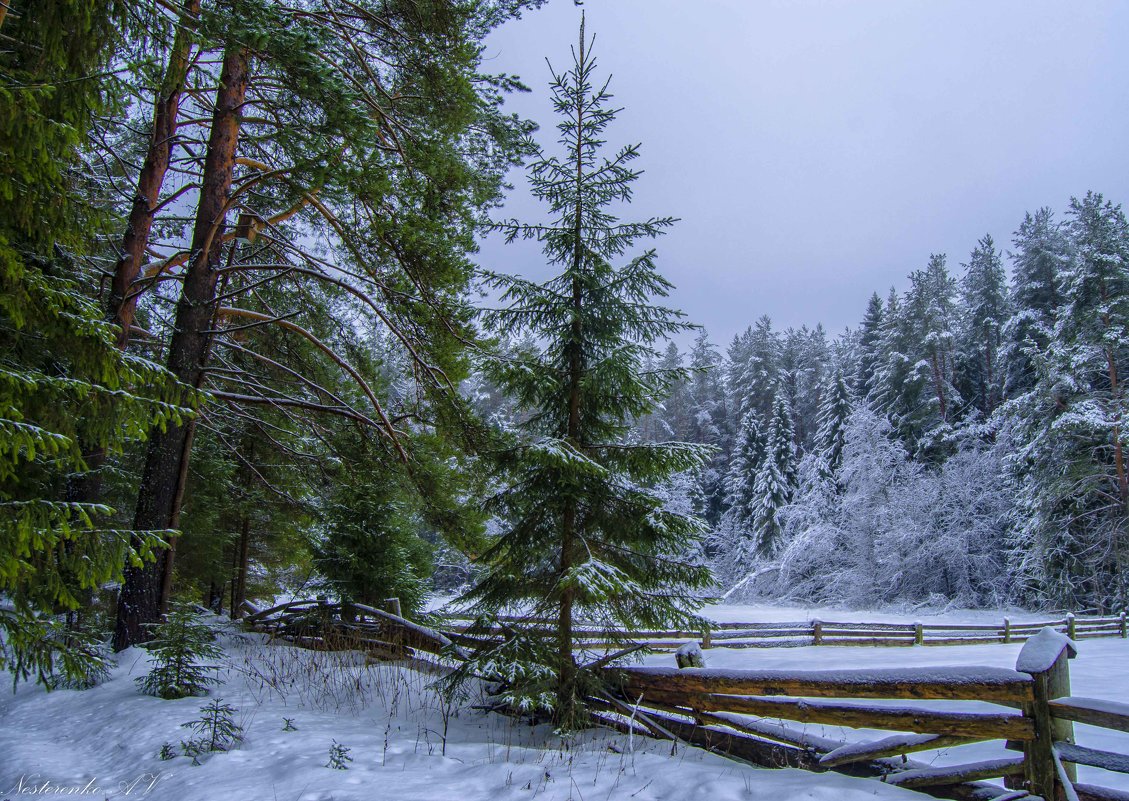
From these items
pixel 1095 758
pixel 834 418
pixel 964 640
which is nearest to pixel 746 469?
pixel 834 418

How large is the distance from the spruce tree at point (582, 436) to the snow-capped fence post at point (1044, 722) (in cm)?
301

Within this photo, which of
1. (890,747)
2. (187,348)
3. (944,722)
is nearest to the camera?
(944,722)

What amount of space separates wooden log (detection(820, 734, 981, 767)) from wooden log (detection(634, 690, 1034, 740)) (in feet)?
0.19

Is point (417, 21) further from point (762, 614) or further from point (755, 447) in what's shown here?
point (755, 447)

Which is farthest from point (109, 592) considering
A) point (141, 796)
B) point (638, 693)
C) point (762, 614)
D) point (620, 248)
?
point (762, 614)

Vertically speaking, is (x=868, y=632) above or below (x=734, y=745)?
below

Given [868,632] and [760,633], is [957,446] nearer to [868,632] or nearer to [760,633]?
[868,632]

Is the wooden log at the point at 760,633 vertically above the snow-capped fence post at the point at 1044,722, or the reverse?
the snow-capped fence post at the point at 1044,722

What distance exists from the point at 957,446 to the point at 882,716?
31.6 metres

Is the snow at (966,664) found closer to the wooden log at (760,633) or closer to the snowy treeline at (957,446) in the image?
the wooden log at (760,633)

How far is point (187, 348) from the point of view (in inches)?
336

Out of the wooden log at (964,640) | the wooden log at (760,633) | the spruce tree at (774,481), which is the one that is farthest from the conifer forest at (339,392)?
the spruce tree at (774,481)

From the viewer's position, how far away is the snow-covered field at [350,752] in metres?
4.32

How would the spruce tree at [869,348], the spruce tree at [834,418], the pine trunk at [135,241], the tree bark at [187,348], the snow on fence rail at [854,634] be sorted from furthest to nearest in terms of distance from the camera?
1. the spruce tree at [869,348]
2. the spruce tree at [834,418]
3. the snow on fence rail at [854,634]
4. the pine trunk at [135,241]
5. the tree bark at [187,348]
